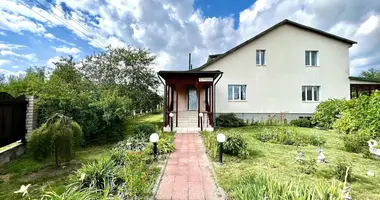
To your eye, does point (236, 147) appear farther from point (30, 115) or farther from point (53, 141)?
point (30, 115)

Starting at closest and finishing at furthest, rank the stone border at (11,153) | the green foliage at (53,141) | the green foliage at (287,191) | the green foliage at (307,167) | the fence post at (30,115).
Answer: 1. the green foliage at (287,191)
2. the green foliage at (307,167)
3. the green foliage at (53,141)
4. the stone border at (11,153)
5. the fence post at (30,115)

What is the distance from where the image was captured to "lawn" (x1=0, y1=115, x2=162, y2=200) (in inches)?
167

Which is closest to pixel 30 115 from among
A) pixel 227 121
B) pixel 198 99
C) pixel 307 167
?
pixel 198 99

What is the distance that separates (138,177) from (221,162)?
8.59ft

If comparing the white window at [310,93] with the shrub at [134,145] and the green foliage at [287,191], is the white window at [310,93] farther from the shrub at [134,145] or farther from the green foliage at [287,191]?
the green foliage at [287,191]

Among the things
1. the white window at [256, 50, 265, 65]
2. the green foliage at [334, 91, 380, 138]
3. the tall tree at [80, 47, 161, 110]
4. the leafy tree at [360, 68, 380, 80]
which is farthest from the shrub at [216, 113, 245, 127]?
the leafy tree at [360, 68, 380, 80]

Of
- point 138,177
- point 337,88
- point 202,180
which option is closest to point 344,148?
point 202,180

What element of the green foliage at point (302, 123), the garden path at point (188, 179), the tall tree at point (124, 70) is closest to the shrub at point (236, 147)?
the garden path at point (188, 179)

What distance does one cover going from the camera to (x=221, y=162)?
5590mm

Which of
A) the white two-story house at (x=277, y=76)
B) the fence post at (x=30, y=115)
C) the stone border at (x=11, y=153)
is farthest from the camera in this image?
the white two-story house at (x=277, y=76)

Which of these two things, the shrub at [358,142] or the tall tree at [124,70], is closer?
the shrub at [358,142]

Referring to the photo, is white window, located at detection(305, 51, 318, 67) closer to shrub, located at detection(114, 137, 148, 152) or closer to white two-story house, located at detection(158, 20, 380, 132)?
white two-story house, located at detection(158, 20, 380, 132)

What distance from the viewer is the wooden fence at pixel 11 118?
6258 millimetres

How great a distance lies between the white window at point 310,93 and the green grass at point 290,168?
8877 mm
